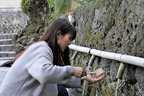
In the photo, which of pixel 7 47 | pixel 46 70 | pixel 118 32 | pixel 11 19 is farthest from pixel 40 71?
pixel 11 19

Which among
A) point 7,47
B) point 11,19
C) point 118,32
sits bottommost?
point 7,47

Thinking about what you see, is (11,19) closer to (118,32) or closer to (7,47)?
(7,47)

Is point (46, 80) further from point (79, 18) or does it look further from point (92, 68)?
point (79, 18)

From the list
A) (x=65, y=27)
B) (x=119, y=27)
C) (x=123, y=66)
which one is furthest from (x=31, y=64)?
(x=119, y=27)

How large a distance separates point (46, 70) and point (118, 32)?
4.55 ft

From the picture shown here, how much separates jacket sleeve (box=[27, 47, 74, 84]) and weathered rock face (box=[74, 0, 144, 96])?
3.11 feet

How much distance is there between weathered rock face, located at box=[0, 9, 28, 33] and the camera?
10539 millimetres

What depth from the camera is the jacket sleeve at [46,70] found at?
1421 mm

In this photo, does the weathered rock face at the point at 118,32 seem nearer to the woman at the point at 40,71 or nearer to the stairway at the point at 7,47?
the woman at the point at 40,71

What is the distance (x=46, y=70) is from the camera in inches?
55.7

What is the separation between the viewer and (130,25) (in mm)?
2246

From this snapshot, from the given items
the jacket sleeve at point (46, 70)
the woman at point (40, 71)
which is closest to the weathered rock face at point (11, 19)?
the woman at point (40, 71)

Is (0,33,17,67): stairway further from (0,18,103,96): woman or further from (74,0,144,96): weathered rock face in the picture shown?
(0,18,103,96): woman

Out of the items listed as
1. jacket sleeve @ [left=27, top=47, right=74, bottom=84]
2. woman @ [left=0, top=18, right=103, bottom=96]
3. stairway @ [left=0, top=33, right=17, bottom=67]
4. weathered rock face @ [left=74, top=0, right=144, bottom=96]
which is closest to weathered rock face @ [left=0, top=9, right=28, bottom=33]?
stairway @ [left=0, top=33, right=17, bottom=67]
